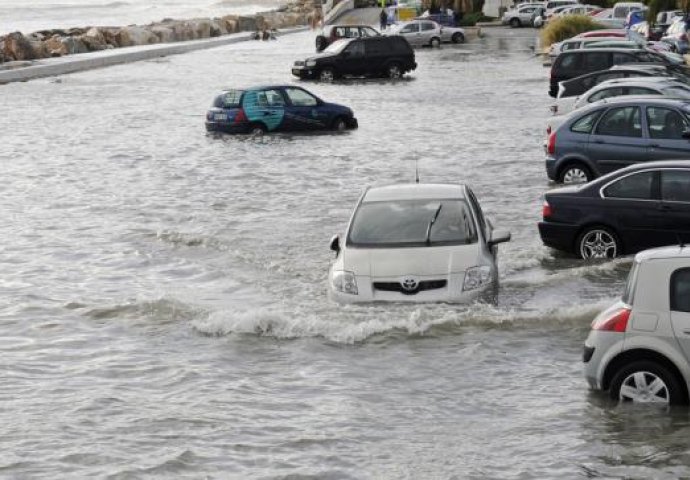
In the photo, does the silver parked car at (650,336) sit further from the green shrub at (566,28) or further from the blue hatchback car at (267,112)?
the green shrub at (566,28)

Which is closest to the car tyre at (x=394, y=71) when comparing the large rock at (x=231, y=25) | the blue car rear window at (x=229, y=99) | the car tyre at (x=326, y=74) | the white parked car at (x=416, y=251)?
the car tyre at (x=326, y=74)

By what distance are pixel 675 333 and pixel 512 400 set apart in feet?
6.14

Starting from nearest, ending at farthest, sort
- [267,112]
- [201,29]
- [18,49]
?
[267,112] < [18,49] < [201,29]

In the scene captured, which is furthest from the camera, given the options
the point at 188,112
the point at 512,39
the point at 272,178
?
the point at 512,39

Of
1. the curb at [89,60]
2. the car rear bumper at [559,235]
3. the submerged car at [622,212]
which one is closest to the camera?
the submerged car at [622,212]

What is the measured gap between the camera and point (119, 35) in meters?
79.8

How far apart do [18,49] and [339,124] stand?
32786mm

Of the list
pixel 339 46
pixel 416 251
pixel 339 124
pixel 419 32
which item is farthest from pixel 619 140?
pixel 419 32

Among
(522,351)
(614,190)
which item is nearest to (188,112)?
(614,190)

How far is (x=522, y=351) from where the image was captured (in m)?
13.9

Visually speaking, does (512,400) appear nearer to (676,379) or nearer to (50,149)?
(676,379)

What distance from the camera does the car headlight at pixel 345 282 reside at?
48.2 feet

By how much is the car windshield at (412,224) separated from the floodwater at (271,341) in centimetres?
88

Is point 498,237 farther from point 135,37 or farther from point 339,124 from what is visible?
point 135,37
